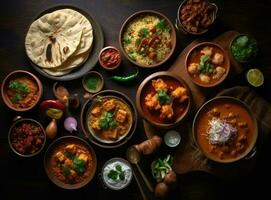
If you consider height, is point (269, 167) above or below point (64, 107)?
below

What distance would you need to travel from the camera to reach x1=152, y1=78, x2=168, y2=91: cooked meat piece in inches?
236

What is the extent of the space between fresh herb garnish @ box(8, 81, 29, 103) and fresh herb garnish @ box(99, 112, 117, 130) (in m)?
1.05

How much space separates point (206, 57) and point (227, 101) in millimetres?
603

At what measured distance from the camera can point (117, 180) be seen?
607 cm

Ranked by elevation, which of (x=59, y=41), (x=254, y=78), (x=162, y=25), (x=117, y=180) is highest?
(x=59, y=41)

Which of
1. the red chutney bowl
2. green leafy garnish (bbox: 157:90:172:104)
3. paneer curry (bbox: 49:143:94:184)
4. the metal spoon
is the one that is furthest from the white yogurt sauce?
the red chutney bowl

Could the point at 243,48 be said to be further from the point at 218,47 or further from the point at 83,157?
the point at 83,157

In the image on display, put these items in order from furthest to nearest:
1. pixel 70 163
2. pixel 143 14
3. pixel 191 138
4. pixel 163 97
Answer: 1. pixel 143 14
2. pixel 70 163
3. pixel 191 138
4. pixel 163 97

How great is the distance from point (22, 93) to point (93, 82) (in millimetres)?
909

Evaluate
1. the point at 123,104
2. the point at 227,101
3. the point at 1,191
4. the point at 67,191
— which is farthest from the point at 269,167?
the point at 1,191

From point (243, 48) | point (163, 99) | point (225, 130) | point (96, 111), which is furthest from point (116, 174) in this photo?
point (243, 48)

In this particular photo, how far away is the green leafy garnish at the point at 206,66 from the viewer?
609cm

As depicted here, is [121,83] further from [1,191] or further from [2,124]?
[1,191]

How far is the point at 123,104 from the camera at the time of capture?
617 centimetres
